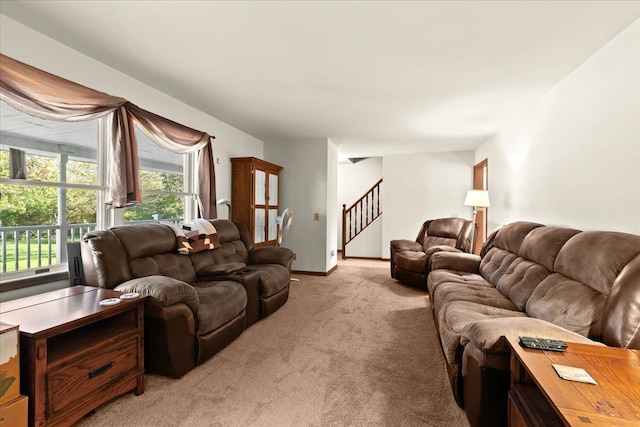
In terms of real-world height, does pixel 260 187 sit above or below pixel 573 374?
above

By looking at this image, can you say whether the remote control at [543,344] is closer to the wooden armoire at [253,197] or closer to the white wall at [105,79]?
the white wall at [105,79]

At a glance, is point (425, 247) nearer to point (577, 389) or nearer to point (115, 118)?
point (577, 389)

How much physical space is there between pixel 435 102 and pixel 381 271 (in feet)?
10.9

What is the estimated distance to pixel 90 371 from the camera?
165 cm

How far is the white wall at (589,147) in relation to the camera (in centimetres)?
198

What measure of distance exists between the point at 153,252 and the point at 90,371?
1147mm

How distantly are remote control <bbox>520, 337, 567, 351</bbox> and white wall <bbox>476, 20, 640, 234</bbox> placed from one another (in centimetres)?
119

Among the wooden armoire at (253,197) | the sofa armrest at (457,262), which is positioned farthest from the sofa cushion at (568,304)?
the wooden armoire at (253,197)

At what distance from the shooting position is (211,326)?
2332 millimetres

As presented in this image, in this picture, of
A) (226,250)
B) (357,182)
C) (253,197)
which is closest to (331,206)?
(253,197)

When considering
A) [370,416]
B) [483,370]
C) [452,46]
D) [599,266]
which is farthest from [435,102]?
[370,416]

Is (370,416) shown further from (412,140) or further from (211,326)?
(412,140)

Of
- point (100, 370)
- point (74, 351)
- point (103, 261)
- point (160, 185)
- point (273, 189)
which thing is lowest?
point (100, 370)

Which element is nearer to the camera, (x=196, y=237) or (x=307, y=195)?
(x=196, y=237)
